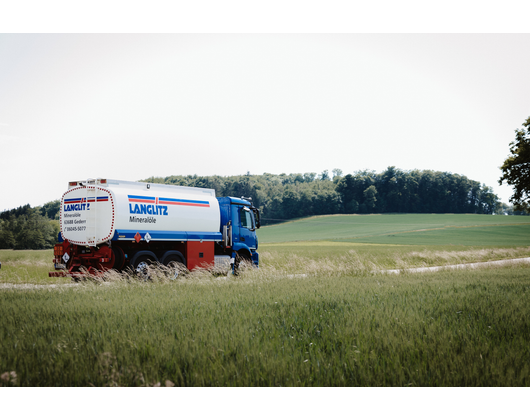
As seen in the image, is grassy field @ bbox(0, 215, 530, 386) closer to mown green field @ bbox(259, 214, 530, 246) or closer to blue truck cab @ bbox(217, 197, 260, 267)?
blue truck cab @ bbox(217, 197, 260, 267)

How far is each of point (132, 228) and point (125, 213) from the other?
1.94ft

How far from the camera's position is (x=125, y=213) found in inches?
542

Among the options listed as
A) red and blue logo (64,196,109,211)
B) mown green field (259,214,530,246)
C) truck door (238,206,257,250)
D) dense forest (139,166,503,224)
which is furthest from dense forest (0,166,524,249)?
red and blue logo (64,196,109,211)

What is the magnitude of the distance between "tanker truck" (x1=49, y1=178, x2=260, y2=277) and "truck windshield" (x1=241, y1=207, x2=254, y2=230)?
1873mm

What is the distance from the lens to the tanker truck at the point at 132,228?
44.7 feet

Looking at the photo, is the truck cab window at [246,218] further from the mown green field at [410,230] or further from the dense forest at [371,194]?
the dense forest at [371,194]

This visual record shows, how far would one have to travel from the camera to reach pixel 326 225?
88.5 metres

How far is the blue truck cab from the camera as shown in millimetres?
17656

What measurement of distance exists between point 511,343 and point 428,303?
298 centimetres

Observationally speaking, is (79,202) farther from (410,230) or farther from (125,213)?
(410,230)

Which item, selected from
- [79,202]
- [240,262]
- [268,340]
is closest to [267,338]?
[268,340]

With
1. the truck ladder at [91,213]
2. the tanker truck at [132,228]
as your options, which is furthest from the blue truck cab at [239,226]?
the truck ladder at [91,213]

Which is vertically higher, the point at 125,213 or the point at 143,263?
the point at 125,213
